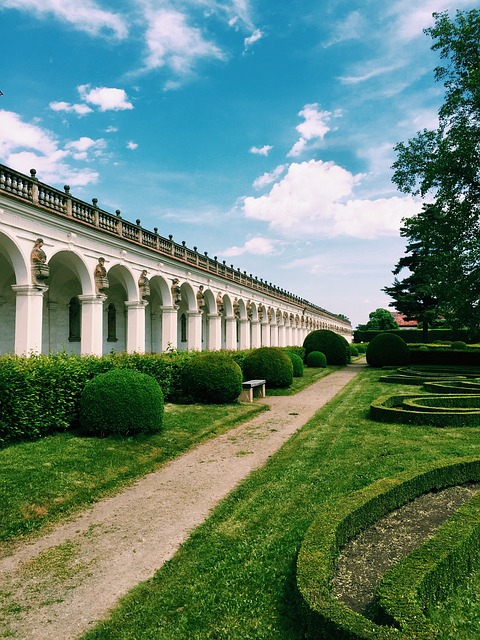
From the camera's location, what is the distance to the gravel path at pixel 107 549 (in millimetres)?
3934

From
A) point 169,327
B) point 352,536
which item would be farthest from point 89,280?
point 352,536

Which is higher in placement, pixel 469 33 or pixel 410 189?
pixel 469 33

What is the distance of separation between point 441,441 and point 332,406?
618cm

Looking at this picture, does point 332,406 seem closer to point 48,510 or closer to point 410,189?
point 48,510

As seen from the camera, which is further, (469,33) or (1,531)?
(469,33)

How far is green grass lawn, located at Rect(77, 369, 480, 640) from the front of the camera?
3607mm

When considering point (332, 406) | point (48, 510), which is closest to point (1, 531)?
point (48, 510)

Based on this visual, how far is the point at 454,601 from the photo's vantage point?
382cm

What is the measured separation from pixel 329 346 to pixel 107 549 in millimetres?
32631

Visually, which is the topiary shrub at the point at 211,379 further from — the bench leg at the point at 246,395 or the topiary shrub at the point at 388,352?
the topiary shrub at the point at 388,352

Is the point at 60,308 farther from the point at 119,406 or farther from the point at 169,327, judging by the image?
the point at 119,406

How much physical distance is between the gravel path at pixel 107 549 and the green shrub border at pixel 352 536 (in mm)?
Result: 1763

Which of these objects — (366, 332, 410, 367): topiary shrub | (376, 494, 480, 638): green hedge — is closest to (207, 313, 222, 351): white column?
(366, 332, 410, 367): topiary shrub

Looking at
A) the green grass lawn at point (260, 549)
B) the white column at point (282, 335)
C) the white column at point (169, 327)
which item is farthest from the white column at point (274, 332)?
the green grass lawn at point (260, 549)
